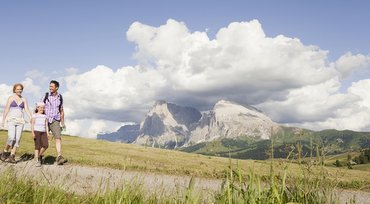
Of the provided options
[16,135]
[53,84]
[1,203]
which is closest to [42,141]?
[16,135]

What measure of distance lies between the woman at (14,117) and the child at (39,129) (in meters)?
0.58

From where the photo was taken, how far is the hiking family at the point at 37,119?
1717 centimetres

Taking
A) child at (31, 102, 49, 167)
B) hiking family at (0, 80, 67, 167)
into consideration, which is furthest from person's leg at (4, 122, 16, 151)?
child at (31, 102, 49, 167)

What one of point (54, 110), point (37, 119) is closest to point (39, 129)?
Answer: point (37, 119)

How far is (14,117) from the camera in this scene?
1712cm

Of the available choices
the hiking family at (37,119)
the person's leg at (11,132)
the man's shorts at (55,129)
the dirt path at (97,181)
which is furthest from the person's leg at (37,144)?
the dirt path at (97,181)

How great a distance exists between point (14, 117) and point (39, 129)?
3.75 ft

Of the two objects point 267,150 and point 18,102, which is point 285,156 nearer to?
point 267,150

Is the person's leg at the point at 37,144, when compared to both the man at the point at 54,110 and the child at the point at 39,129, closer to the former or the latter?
the child at the point at 39,129

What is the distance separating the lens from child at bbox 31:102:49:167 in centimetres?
1731

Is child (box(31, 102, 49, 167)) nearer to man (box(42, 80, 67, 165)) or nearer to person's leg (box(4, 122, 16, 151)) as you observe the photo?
man (box(42, 80, 67, 165))

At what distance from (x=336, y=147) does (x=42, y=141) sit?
15136 millimetres

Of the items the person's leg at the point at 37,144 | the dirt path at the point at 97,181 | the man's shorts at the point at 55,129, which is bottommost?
the dirt path at the point at 97,181

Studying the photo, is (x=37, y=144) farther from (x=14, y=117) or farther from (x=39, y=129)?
(x=14, y=117)
